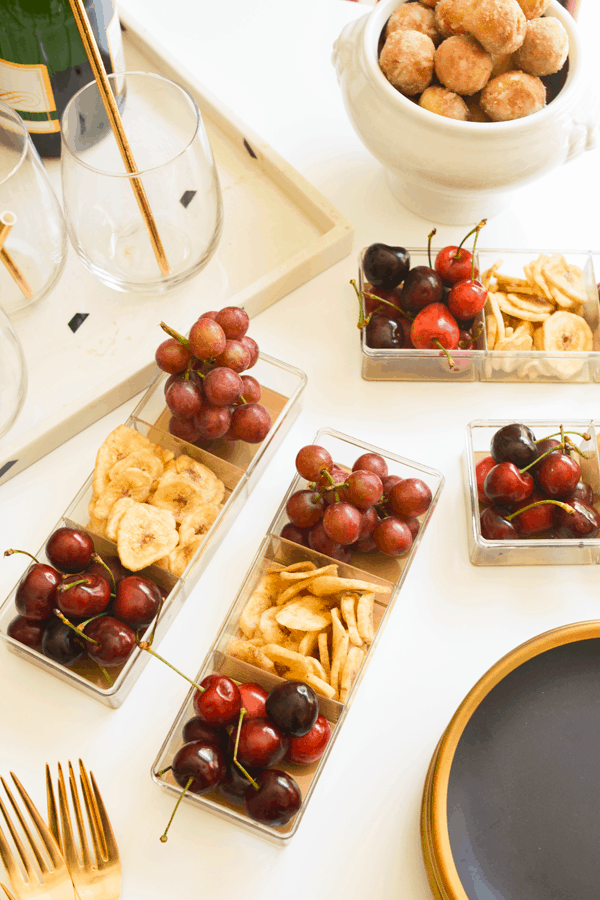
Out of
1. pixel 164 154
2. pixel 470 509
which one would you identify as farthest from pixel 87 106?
pixel 470 509

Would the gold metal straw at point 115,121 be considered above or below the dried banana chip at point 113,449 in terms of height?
above

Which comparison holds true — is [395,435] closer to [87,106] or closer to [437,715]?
[437,715]

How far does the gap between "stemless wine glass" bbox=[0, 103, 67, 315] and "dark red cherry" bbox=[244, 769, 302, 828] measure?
53 cm

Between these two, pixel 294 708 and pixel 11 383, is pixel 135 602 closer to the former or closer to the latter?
pixel 294 708

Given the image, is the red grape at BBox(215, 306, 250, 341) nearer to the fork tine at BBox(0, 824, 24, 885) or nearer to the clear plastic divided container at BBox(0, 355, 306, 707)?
the clear plastic divided container at BBox(0, 355, 306, 707)

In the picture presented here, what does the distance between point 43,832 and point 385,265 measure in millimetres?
605

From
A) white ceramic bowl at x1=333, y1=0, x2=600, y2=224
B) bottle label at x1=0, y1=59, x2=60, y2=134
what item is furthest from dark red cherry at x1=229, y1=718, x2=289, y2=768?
bottle label at x1=0, y1=59, x2=60, y2=134

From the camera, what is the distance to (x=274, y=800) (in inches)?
23.0

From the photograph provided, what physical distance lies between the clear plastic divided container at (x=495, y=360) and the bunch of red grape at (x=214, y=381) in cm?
14

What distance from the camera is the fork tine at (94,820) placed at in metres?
0.62

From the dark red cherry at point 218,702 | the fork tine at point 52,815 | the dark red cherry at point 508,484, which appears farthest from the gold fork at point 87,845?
the dark red cherry at point 508,484

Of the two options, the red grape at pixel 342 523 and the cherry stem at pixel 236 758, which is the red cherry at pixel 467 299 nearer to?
the red grape at pixel 342 523

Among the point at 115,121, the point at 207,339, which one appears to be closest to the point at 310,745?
the point at 207,339

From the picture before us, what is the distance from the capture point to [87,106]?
781 millimetres
